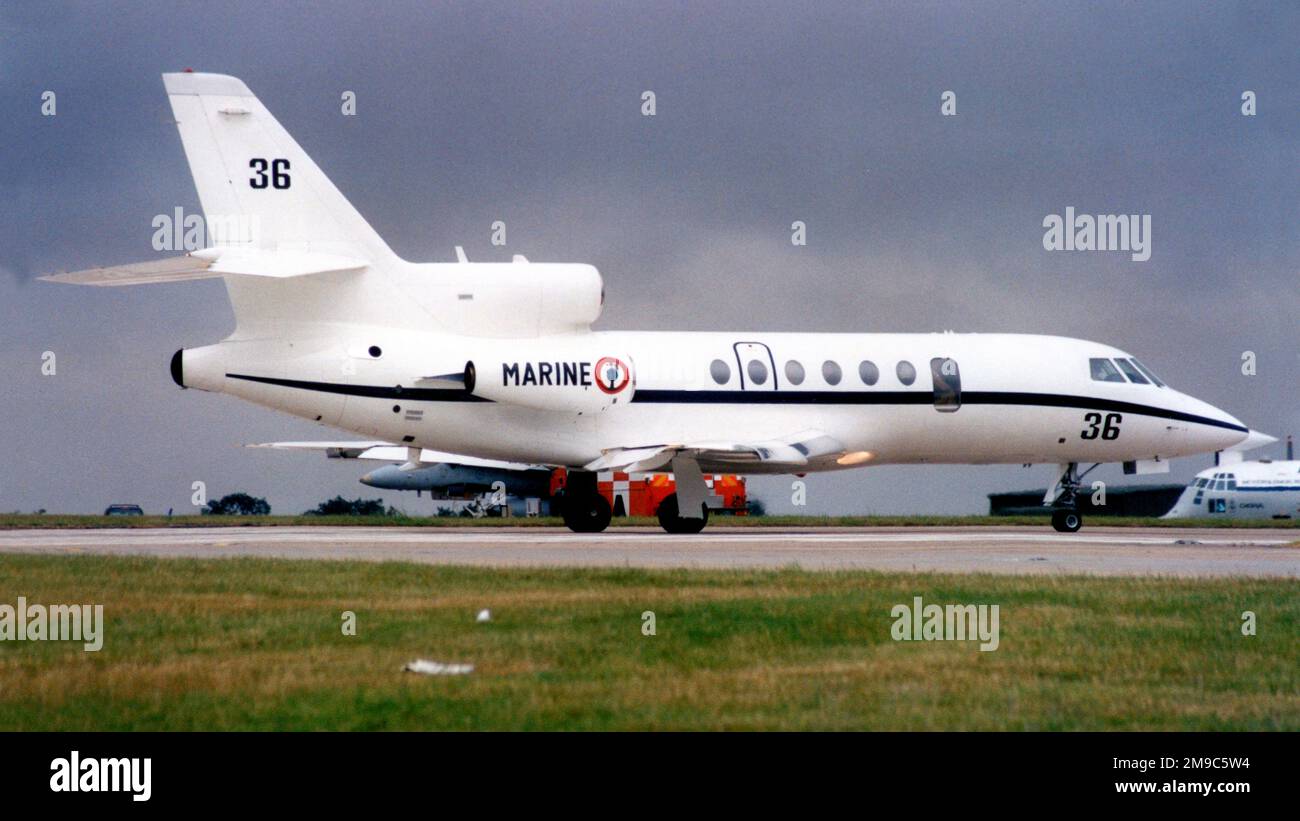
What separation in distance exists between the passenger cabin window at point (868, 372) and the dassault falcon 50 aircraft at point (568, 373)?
3 centimetres

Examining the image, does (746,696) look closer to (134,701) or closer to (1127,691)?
(1127,691)

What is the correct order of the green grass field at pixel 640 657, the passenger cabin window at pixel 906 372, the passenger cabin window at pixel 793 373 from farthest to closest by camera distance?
the passenger cabin window at pixel 906 372
the passenger cabin window at pixel 793 373
the green grass field at pixel 640 657

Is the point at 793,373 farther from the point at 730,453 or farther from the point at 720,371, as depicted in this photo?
the point at 730,453

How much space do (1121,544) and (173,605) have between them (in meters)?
16.7

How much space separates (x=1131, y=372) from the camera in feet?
108

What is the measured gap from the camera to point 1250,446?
112 feet

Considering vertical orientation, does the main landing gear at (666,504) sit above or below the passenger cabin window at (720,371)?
below

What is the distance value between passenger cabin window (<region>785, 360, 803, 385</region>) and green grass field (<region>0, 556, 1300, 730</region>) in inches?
549

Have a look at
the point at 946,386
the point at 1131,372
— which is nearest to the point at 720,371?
the point at 946,386

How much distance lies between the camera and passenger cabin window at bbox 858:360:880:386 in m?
30.3

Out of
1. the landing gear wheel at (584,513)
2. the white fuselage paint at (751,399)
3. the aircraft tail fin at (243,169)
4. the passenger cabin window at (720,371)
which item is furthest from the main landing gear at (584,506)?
the aircraft tail fin at (243,169)

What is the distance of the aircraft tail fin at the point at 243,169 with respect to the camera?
25.6 metres

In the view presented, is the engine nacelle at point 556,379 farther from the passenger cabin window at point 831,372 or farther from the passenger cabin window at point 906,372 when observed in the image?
the passenger cabin window at point 906,372
